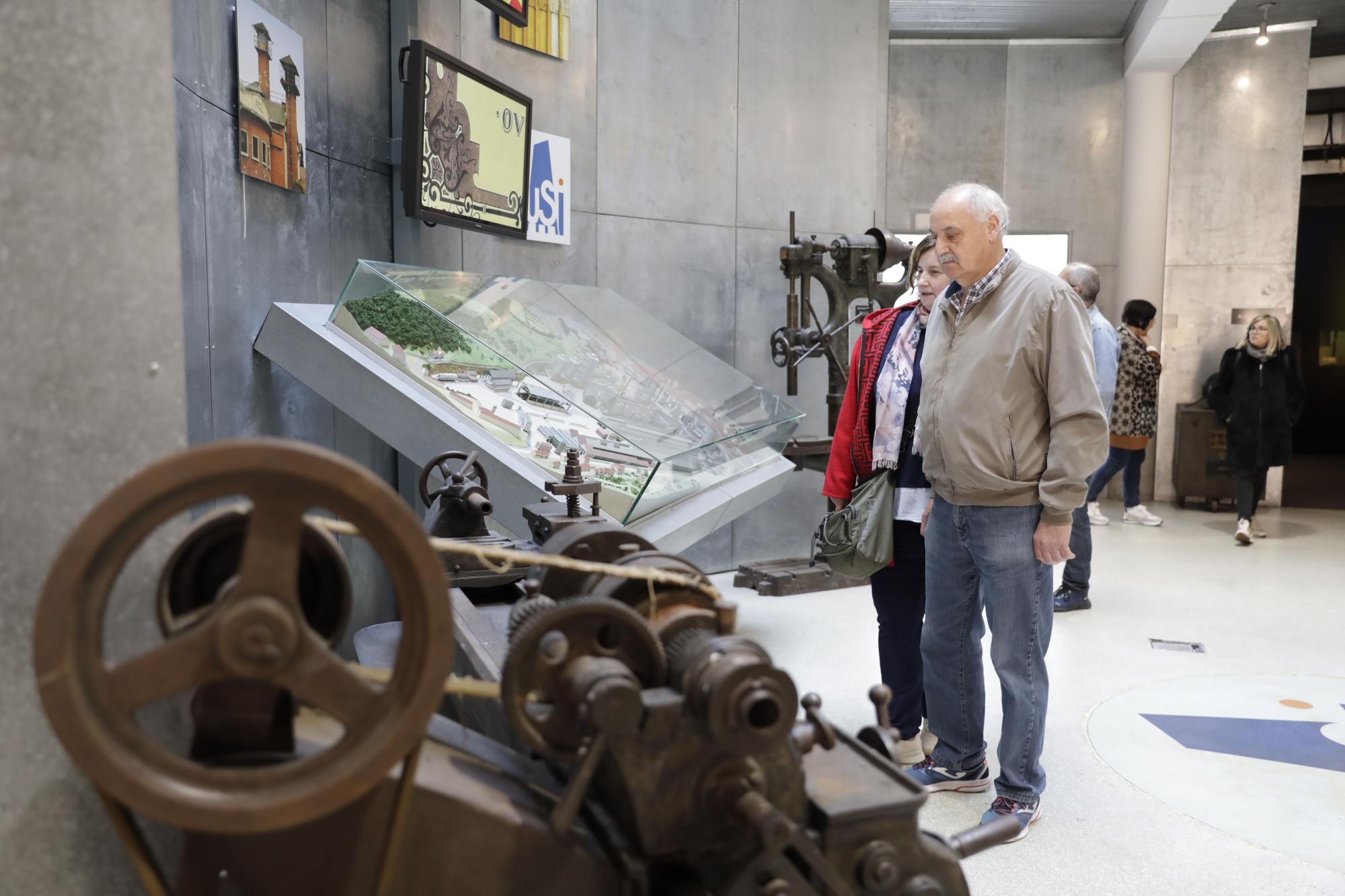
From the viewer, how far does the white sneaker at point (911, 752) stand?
3.28 meters

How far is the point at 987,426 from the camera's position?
2.61 meters

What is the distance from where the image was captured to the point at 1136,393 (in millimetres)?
7266

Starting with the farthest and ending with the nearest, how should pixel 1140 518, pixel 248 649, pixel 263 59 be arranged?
pixel 1140 518
pixel 263 59
pixel 248 649

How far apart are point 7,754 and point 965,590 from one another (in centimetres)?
242

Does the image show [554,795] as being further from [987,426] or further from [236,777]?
[987,426]

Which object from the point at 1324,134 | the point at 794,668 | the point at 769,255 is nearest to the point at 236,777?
the point at 794,668

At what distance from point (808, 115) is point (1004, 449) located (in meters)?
4.53

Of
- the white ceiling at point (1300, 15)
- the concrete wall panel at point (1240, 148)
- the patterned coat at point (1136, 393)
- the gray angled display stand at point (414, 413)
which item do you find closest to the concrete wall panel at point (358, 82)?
the gray angled display stand at point (414, 413)

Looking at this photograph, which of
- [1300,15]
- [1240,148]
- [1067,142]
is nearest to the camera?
[1300,15]

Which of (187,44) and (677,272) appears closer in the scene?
(187,44)

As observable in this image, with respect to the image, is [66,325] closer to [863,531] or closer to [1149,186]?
[863,531]

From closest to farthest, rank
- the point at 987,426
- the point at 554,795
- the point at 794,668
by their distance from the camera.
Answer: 1. the point at 554,795
2. the point at 987,426
3. the point at 794,668

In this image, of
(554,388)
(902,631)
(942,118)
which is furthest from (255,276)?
(942,118)

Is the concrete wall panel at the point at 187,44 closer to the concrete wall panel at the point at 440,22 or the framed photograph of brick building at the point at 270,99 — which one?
the framed photograph of brick building at the point at 270,99
